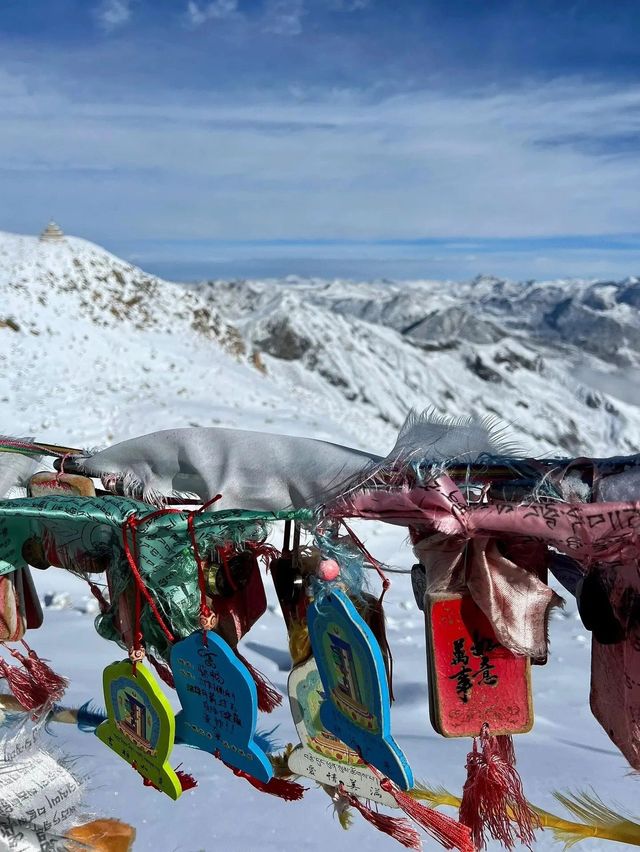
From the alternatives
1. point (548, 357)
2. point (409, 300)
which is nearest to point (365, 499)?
point (548, 357)

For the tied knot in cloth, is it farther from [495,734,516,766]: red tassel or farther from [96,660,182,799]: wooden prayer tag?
[96,660,182,799]: wooden prayer tag

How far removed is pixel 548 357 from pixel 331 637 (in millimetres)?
67558

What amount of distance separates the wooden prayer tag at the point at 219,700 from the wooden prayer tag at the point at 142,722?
70 millimetres

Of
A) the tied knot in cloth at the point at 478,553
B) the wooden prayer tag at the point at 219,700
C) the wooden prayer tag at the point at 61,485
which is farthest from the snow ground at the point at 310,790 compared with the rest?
the wooden prayer tag at the point at 61,485

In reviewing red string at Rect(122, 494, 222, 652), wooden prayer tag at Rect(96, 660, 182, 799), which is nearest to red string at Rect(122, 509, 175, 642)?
red string at Rect(122, 494, 222, 652)

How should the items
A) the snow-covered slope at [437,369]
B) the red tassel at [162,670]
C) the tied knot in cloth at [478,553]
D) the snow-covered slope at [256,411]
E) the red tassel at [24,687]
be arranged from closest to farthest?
the tied knot in cloth at [478,553]
the red tassel at [162,670]
the snow-covered slope at [256,411]
the red tassel at [24,687]
the snow-covered slope at [437,369]

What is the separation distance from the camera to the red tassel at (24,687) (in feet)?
8.34

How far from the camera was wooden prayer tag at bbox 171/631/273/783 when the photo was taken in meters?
1.81

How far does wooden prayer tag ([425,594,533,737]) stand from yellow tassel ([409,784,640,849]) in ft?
2.23

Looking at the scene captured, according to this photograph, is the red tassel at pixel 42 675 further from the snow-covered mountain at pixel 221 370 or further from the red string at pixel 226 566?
the snow-covered mountain at pixel 221 370

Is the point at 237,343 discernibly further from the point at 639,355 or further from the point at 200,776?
the point at 639,355

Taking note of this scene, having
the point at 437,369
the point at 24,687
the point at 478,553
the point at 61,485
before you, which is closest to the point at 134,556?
the point at 61,485

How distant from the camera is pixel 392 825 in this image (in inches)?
81.8

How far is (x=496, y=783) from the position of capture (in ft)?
6.04
